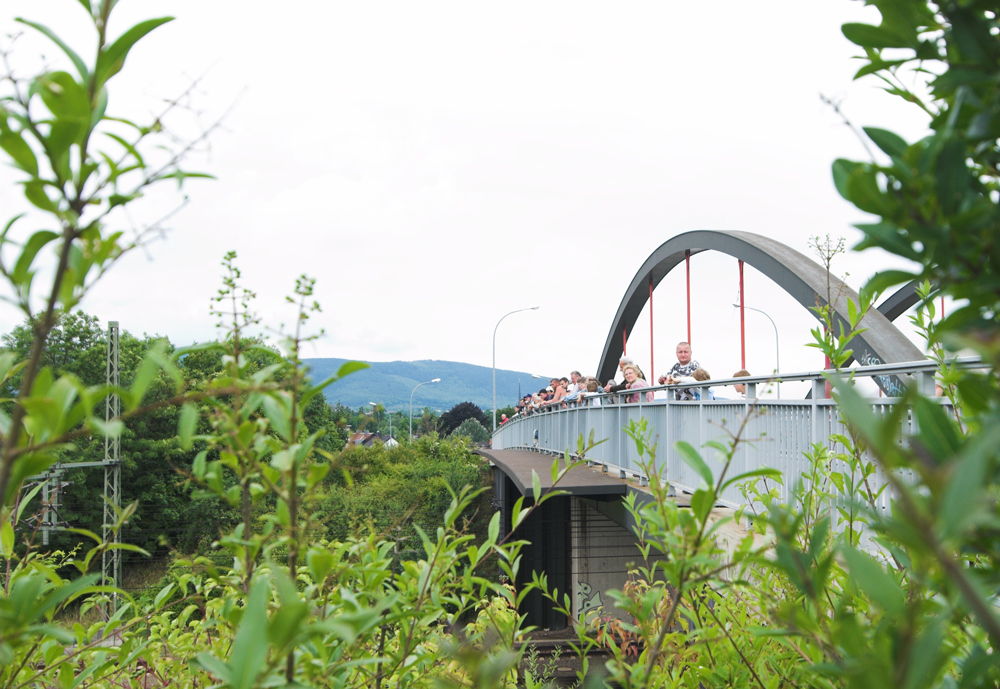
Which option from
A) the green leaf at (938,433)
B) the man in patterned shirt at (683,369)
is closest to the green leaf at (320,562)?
the green leaf at (938,433)

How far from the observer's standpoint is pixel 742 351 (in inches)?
611

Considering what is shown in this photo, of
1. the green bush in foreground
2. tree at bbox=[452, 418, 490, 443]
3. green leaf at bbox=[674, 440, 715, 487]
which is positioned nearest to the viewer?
the green bush in foreground

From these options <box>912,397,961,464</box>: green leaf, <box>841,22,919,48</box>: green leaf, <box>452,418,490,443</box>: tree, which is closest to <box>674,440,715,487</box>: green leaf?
<box>912,397,961,464</box>: green leaf

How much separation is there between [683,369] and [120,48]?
8.03 m

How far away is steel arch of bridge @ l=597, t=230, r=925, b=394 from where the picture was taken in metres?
8.06

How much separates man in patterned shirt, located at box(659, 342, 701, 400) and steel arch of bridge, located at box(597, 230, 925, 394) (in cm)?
149

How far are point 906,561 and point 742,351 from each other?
14.6 meters

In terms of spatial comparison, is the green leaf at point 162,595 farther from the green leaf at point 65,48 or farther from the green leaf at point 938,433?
the green leaf at point 938,433

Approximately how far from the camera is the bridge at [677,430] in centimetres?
486

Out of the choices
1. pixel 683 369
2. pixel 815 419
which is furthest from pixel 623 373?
pixel 815 419

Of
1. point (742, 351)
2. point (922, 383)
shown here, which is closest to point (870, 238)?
point (922, 383)

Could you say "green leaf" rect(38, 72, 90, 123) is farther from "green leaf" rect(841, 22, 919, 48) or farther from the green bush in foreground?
"green leaf" rect(841, 22, 919, 48)

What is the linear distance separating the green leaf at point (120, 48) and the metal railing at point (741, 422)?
5.11 ft

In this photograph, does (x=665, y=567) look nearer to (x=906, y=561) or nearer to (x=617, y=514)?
(x=906, y=561)
